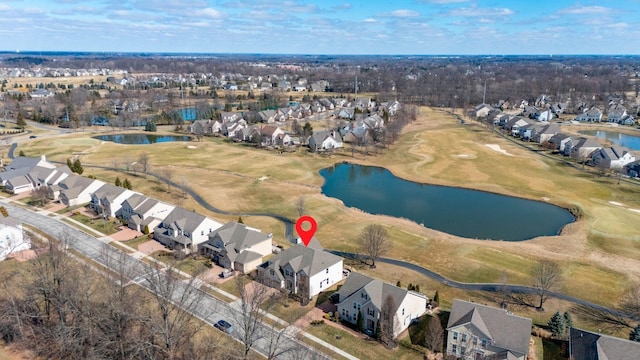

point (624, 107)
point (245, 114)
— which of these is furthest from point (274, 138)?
point (624, 107)

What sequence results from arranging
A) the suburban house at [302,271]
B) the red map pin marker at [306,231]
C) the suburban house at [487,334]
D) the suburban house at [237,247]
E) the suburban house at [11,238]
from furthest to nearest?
the red map pin marker at [306,231] < the suburban house at [11,238] < the suburban house at [237,247] < the suburban house at [302,271] < the suburban house at [487,334]

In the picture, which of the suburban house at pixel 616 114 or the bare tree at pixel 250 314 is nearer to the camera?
the bare tree at pixel 250 314

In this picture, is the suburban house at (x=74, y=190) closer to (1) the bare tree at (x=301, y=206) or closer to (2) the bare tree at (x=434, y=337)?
(1) the bare tree at (x=301, y=206)

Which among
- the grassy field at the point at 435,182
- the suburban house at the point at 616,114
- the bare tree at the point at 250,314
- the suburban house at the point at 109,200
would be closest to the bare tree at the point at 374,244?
the grassy field at the point at 435,182

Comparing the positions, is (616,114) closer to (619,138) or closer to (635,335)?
(619,138)

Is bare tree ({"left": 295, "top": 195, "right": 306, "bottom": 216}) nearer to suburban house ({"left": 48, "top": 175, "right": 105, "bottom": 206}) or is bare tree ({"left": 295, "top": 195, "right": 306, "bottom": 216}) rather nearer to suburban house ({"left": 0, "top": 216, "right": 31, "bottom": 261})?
suburban house ({"left": 48, "top": 175, "right": 105, "bottom": 206})

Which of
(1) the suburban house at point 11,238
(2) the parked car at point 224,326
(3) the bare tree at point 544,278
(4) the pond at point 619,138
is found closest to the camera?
(2) the parked car at point 224,326

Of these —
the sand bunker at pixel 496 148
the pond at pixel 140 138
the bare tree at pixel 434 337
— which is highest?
the sand bunker at pixel 496 148
